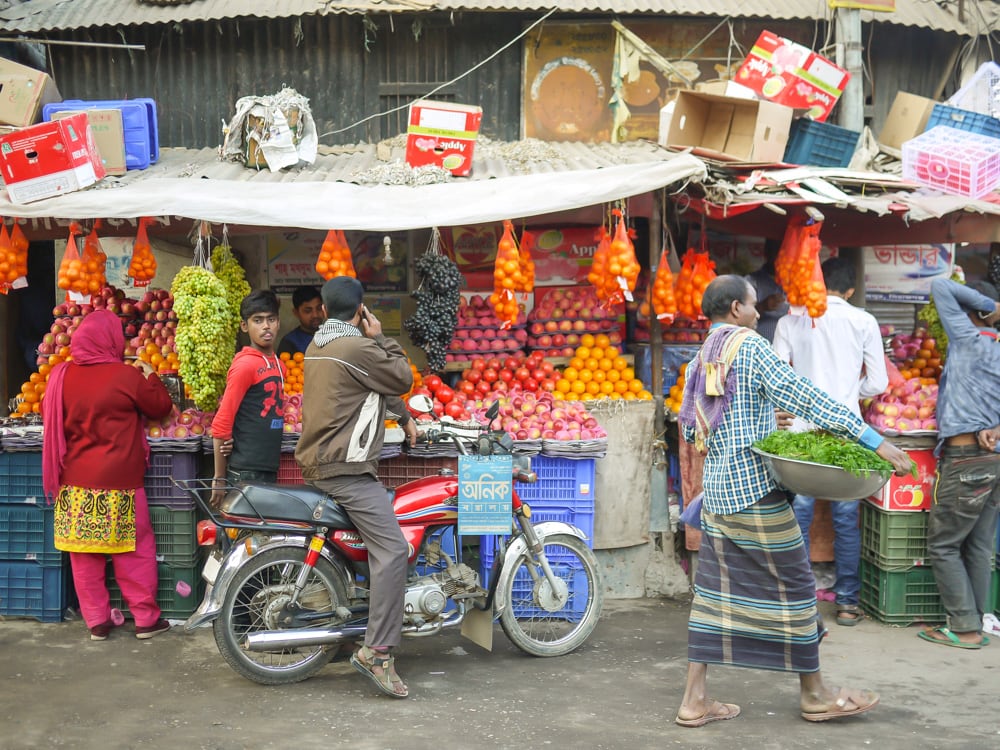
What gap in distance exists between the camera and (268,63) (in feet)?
28.6

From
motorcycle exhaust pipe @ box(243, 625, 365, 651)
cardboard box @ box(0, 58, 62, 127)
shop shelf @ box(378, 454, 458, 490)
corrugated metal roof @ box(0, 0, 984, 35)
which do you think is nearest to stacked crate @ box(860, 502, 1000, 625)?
shop shelf @ box(378, 454, 458, 490)

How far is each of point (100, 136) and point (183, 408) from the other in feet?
6.91

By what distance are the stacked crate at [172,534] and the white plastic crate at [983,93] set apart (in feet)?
21.8

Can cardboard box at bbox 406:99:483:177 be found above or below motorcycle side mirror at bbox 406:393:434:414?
above

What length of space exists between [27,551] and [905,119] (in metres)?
7.26

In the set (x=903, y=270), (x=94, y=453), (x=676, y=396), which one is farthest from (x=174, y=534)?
(x=903, y=270)

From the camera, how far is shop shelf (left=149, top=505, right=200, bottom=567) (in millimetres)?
6039

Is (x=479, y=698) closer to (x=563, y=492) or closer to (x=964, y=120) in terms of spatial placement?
(x=563, y=492)

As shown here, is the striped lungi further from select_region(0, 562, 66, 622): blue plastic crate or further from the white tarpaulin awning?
select_region(0, 562, 66, 622): blue plastic crate

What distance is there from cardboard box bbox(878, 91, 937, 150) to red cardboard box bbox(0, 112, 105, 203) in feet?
19.7

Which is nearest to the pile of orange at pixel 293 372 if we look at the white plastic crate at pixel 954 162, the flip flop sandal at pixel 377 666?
the flip flop sandal at pixel 377 666

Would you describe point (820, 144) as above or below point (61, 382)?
above

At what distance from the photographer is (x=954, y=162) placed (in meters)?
6.54

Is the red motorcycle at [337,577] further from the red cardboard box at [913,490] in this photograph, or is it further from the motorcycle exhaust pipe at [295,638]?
the red cardboard box at [913,490]
